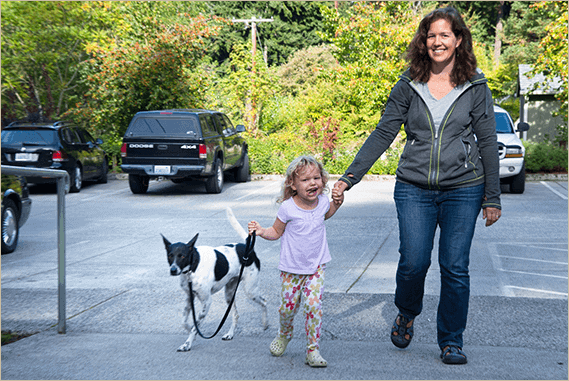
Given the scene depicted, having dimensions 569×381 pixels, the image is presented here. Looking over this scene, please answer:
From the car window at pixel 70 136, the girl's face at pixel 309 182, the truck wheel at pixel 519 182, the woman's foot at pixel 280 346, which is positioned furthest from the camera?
the car window at pixel 70 136

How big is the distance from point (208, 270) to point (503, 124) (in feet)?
46.0

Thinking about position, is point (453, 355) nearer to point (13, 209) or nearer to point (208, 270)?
point (208, 270)

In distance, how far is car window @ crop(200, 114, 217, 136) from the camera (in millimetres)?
15973

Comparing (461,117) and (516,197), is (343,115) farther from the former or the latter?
(461,117)

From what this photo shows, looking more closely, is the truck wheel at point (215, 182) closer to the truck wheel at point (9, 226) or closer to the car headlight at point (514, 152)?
the car headlight at point (514, 152)

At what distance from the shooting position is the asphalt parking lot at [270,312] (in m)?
3.93

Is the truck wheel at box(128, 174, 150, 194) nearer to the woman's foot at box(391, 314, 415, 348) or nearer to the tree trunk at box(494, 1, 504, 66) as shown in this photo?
the woman's foot at box(391, 314, 415, 348)

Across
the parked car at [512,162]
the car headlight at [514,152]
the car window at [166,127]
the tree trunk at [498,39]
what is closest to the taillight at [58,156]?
the car window at [166,127]

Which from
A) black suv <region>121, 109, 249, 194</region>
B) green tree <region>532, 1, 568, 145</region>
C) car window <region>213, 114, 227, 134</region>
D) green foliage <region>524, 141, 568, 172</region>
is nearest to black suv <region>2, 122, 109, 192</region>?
black suv <region>121, 109, 249, 194</region>

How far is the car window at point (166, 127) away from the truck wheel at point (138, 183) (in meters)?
1.14

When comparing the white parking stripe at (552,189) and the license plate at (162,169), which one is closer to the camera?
the white parking stripe at (552,189)

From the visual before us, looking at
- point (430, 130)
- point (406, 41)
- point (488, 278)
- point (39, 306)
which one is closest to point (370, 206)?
point (488, 278)

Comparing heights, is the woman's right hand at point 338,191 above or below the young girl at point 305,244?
above

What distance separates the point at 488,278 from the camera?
22.4ft
